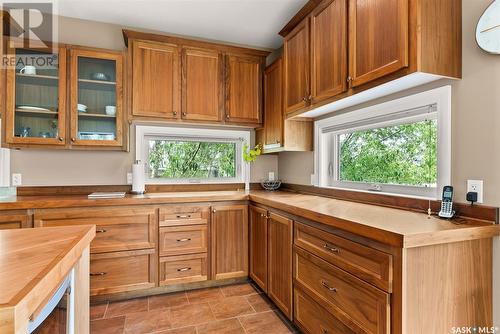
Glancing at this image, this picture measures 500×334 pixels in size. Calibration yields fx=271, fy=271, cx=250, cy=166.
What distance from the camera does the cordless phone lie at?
1.42 metres

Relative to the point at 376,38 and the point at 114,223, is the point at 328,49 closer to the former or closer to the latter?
the point at 376,38

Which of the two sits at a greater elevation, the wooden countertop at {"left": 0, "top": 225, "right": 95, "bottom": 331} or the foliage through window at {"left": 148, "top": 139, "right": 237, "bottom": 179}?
the foliage through window at {"left": 148, "top": 139, "right": 237, "bottom": 179}

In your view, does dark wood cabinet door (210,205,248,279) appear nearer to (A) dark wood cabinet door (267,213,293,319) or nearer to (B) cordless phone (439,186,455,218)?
(A) dark wood cabinet door (267,213,293,319)

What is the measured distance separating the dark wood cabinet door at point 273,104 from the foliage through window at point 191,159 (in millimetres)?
597

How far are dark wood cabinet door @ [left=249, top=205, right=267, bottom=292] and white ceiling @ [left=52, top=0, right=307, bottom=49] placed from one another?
6.16 feet

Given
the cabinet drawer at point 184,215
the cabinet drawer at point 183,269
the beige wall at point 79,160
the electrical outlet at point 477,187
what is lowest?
the cabinet drawer at point 183,269

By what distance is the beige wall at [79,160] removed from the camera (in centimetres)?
264

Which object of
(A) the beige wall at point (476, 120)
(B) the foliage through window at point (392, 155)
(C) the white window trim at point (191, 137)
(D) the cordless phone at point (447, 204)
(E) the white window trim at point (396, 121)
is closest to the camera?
(A) the beige wall at point (476, 120)

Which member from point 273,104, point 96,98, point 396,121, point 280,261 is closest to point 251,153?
point 273,104

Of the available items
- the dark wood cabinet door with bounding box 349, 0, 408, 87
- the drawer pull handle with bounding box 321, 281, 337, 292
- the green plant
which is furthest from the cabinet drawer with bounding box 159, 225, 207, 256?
the dark wood cabinet door with bounding box 349, 0, 408, 87

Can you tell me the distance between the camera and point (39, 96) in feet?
8.18

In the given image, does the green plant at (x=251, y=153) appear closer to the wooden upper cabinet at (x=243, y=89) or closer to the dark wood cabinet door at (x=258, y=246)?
the wooden upper cabinet at (x=243, y=89)

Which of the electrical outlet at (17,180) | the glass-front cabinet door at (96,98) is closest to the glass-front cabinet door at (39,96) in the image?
the glass-front cabinet door at (96,98)

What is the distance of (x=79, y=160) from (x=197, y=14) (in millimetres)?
1882
